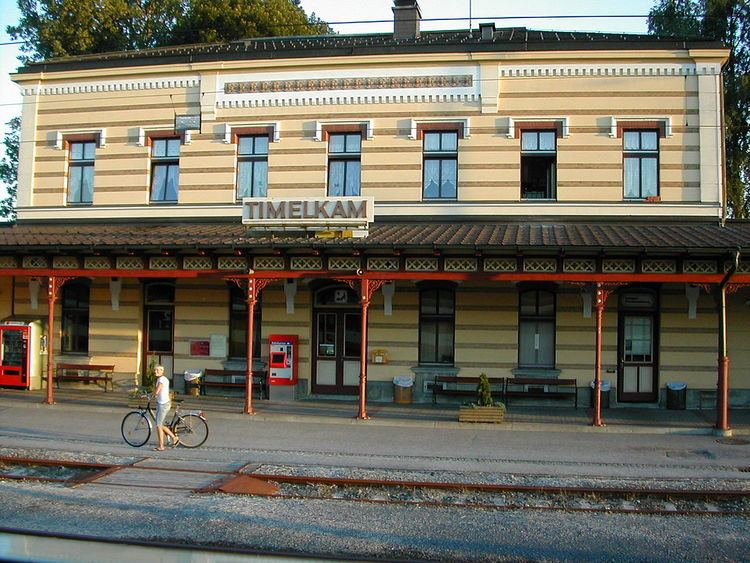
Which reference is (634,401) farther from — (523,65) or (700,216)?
(523,65)

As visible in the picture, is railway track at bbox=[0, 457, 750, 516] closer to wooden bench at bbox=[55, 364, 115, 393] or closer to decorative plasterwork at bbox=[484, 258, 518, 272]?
decorative plasterwork at bbox=[484, 258, 518, 272]

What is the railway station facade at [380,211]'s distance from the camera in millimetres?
16453

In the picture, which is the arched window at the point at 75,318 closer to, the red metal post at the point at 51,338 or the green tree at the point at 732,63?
the red metal post at the point at 51,338

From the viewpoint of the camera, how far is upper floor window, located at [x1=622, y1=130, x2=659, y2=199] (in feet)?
59.1

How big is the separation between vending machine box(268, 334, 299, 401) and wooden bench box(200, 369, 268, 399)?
1.48ft

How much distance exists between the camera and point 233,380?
61.5ft

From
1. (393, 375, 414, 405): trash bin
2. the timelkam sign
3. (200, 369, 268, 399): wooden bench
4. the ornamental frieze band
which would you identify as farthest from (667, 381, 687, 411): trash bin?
(200, 369, 268, 399): wooden bench

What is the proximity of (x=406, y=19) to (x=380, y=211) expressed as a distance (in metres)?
6.95

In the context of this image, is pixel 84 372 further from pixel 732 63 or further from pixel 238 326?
pixel 732 63

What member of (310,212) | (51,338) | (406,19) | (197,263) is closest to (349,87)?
(406,19)

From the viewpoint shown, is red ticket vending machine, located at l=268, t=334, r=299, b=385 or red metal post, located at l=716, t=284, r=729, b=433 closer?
red metal post, located at l=716, t=284, r=729, b=433

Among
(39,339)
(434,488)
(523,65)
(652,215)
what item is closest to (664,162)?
(652,215)

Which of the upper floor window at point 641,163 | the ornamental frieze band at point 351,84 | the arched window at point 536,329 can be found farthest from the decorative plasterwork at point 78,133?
the upper floor window at point 641,163

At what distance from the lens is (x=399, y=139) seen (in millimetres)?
18781
